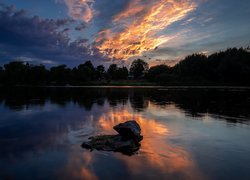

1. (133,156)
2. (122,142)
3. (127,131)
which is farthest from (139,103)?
(133,156)

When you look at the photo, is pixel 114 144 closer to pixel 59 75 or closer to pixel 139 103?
pixel 139 103

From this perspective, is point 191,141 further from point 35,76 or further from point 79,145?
Result: point 35,76

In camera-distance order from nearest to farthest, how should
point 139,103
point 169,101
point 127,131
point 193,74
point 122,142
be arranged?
point 122,142 < point 127,131 < point 139,103 < point 169,101 < point 193,74

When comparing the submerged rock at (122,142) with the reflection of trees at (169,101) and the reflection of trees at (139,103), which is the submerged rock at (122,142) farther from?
the reflection of trees at (139,103)

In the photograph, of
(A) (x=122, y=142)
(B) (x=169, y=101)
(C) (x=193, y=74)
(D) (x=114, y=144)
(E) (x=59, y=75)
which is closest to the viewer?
(D) (x=114, y=144)

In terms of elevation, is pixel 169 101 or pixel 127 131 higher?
pixel 127 131

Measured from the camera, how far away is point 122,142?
17.5 meters

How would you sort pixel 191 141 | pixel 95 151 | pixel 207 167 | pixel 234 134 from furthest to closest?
pixel 234 134 → pixel 191 141 → pixel 95 151 → pixel 207 167

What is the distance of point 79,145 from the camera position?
1794 centimetres

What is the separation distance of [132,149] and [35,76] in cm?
18135

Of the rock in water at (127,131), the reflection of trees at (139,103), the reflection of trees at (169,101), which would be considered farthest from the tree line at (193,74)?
the rock in water at (127,131)

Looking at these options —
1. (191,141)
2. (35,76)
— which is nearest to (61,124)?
(191,141)

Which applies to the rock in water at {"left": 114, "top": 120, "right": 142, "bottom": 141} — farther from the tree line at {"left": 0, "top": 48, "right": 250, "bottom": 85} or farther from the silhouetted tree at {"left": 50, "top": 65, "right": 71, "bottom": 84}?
the silhouetted tree at {"left": 50, "top": 65, "right": 71, "bottom": 84}

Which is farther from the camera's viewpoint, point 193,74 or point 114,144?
point 193,74
